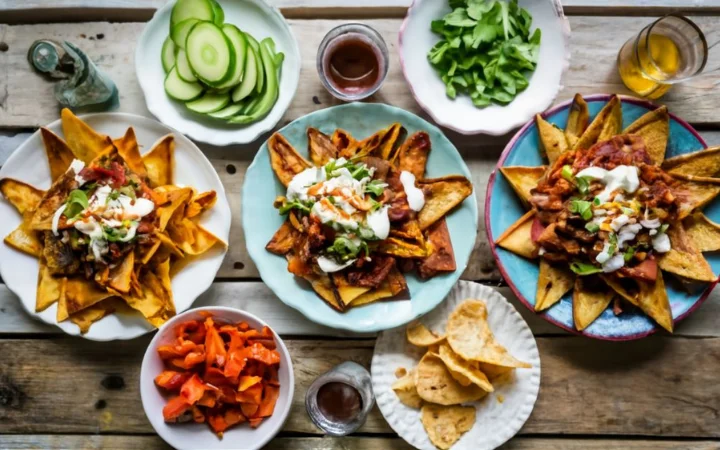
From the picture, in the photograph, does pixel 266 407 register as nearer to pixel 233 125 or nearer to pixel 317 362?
pixel 317 362

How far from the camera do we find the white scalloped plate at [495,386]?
2598 millimetres

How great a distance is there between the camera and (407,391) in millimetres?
2586

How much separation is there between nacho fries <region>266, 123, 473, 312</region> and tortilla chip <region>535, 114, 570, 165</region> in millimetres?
360

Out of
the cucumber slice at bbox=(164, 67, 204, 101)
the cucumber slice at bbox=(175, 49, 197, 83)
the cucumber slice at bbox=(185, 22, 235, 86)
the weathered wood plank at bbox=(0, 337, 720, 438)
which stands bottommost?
the weathered wood plank at bbox=(0, 337, 720, 438)

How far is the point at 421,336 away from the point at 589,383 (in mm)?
834

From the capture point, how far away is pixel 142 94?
9.17 ft

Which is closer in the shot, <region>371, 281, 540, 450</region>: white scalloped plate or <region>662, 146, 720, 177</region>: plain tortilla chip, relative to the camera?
<region>662, 146, 720, 177</region>: plain tortilla chip

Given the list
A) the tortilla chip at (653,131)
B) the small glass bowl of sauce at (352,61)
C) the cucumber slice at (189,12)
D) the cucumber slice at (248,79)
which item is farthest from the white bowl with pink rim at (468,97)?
the cucumber slice at (189,12)

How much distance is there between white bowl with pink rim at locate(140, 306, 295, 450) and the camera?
2.47 m

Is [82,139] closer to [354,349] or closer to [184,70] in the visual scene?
[184,70]

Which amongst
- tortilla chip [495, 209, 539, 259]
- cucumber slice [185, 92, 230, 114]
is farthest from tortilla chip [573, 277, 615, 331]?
cucumber slice [185, 92, 230, 114]

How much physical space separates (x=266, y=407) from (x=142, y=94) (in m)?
1.51

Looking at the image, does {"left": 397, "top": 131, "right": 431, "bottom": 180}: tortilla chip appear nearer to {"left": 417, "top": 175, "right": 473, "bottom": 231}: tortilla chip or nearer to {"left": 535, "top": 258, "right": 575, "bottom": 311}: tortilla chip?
{"left": 417, "top": 175, "right": 473, "bottom": 231}: tortilla chip

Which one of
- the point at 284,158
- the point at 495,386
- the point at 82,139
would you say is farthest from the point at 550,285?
the point at 82,139
